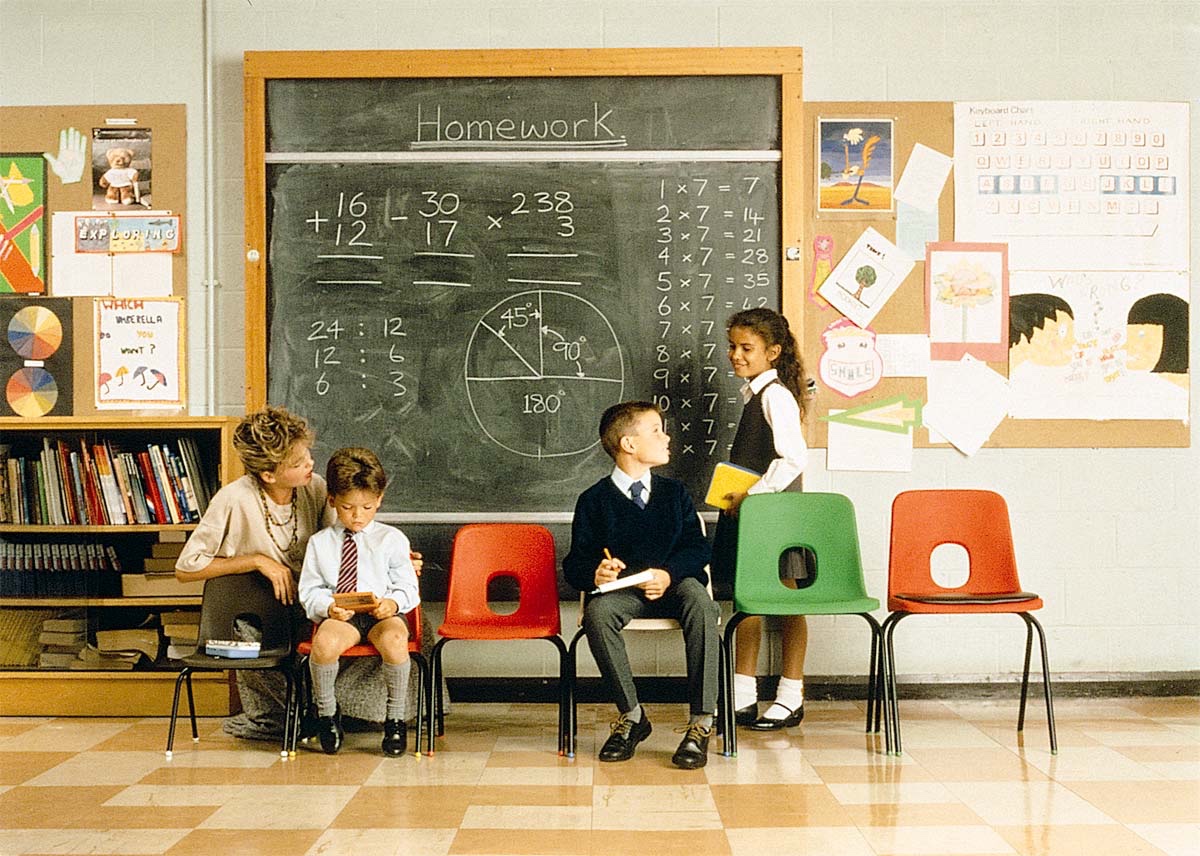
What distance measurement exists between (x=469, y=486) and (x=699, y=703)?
1.32 m

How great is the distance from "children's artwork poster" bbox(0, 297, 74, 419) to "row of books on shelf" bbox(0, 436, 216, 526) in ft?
1.02

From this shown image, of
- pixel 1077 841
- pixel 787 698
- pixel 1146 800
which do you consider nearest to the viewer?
pixel 1077 841

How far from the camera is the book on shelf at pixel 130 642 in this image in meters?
4.08

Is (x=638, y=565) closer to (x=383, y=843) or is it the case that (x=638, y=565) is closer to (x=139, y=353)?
(x=383, y=843)

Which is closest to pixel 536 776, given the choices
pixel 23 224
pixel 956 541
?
pixel 956 541

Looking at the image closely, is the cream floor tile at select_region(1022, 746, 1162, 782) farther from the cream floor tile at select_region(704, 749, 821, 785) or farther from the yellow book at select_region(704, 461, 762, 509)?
the yellow book at select_region(704, 461, 762, 509)

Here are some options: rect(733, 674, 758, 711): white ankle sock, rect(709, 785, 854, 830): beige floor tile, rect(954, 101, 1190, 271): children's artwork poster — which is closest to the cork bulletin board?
rect(733, 674, 758, 711): white ankle sock

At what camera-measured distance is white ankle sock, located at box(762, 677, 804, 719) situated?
390 cm

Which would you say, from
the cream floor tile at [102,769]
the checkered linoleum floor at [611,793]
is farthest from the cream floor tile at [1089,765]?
the cream floor tile at [102,769]

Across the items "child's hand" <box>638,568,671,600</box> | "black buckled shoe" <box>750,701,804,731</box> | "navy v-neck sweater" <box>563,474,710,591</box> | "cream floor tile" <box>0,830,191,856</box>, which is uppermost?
"navy v-neck sweater" <box>563,474,710,591</box>

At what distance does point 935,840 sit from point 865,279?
229 cm

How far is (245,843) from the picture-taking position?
2.63 metres

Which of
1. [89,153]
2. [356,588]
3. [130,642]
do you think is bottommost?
[130,642]

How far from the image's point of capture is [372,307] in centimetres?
429
